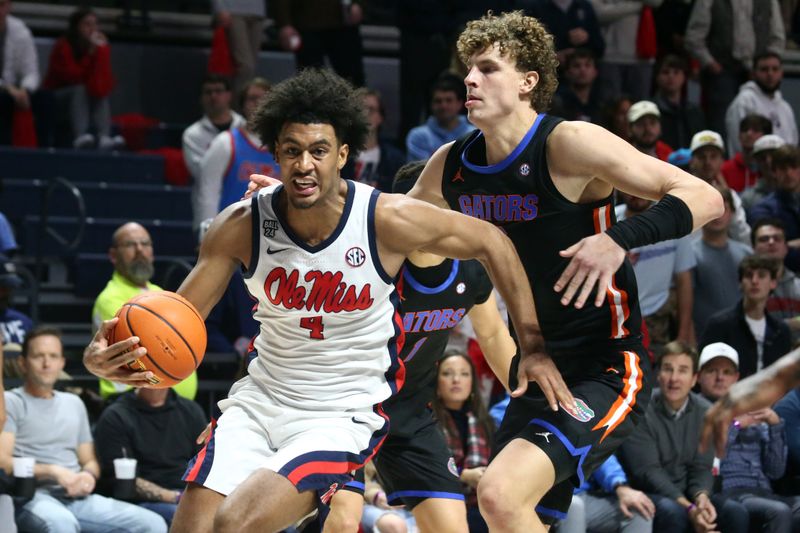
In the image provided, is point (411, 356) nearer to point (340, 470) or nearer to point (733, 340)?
point (340, 470)

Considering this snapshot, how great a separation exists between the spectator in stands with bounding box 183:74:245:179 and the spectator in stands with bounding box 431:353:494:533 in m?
3.30

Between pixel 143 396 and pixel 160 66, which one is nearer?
pixel 143 396

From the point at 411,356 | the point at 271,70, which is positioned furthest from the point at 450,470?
the point at 271,70

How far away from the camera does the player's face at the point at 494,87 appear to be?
5574 millimetres

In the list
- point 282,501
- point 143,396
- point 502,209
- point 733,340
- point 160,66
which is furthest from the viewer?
point 160,66

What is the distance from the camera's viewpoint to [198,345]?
5152mm

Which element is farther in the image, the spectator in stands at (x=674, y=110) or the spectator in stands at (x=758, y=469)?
the spectator in stands at (x=674, y=110)

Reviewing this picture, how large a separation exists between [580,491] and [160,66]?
7377mm

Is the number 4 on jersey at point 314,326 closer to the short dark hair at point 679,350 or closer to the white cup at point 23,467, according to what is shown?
the white cup at point 23,467

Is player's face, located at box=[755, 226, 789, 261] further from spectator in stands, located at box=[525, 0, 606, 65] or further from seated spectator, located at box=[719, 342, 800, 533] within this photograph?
spectator in stands, located at box=[525, 0, 606, 65]

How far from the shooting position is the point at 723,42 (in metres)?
13.5

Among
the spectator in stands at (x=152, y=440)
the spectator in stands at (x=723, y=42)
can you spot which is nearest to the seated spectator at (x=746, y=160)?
the spectator in stands at (x=723, y=42)

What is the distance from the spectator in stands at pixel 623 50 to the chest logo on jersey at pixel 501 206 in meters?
7.72

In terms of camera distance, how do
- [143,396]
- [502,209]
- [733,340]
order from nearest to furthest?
[502,209] < [143,396] < [733,340]
